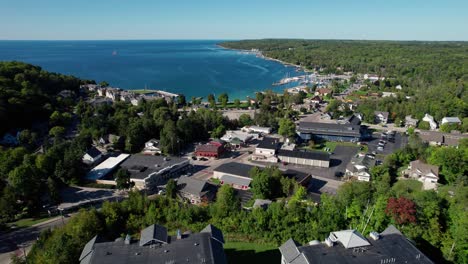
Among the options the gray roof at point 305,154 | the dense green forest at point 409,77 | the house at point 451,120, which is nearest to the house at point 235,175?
the gray roof at point 305,154

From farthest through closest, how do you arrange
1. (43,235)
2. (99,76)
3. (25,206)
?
(99,76)
(25,206)
(43,235)

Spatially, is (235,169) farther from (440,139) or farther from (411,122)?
(411,122)

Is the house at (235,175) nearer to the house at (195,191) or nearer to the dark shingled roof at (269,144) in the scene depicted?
the house at (195,191)

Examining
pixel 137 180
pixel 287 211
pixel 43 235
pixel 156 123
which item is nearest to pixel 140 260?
pixel 43 235

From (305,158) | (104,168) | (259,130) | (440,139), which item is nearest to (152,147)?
(104,168)

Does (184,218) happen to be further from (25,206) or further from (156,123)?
(156,123)

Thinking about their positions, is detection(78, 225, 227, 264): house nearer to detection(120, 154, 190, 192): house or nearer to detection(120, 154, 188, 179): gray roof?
detection(120, 154, 190, 192): house
